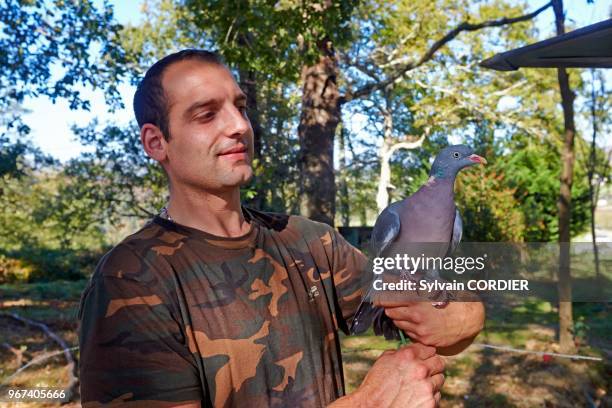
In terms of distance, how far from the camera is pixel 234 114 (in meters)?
1.99

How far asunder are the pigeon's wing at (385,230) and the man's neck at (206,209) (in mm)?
550

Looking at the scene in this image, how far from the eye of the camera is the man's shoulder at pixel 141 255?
1806mm

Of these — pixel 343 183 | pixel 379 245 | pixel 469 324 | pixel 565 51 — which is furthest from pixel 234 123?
pixel 343 183

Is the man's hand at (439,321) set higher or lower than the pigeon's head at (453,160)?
lower

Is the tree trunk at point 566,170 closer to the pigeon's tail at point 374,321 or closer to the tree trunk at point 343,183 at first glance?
the pigeon's tail at point 374,321

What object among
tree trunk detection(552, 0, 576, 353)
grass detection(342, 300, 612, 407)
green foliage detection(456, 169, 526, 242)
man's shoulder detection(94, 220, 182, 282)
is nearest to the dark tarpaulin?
man's shoulder detection(94, 220, 182, 282)

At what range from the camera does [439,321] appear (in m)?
1.91

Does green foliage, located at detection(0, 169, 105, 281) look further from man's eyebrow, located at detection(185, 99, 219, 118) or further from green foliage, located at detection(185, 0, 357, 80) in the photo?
man's eyebrow, located at detection(185, 99, 219, 118)

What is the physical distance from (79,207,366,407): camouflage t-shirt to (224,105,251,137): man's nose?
407 mm

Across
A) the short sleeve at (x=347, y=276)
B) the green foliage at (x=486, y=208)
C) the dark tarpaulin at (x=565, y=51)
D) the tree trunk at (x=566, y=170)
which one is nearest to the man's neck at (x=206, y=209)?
the short sleeve at (x=347, y=276)

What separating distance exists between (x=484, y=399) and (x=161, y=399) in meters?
6.15

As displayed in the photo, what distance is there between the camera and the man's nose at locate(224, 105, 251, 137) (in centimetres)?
193

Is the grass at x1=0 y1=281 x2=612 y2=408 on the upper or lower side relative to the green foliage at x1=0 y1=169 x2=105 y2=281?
lower

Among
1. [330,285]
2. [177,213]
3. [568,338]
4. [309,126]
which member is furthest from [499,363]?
[177,213]
